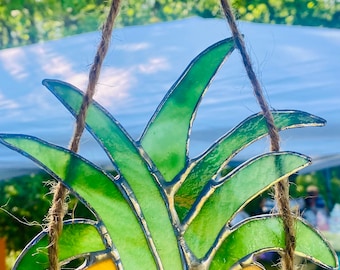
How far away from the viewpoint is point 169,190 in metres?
0.83

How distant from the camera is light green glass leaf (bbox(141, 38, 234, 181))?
0.84 metres

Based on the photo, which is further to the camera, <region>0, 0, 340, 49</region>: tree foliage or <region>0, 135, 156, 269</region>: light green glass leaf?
<region>0, 0, 340, 49</region>: tree foliage

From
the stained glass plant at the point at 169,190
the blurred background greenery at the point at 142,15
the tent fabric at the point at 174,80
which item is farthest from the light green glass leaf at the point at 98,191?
the blurred background greenery at the point at 142,15

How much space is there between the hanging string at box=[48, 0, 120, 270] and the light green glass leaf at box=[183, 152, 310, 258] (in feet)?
0.51

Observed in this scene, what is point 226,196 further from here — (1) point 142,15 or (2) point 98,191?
(1) point 142,15

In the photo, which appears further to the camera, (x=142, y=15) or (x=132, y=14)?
(x=142, y=15)

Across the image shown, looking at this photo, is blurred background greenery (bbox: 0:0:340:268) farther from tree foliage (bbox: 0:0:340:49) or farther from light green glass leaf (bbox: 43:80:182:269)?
light green glass leaf (bbox: 43:80:182:269)

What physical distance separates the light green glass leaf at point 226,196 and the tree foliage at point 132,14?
306 cm

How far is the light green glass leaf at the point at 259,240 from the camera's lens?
848mm

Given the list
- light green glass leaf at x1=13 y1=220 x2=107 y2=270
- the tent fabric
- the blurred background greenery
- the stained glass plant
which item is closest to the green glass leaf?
the stained glass plant

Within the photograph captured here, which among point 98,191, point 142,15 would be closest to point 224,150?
point 98,191

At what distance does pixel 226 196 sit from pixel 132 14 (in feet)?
11.4

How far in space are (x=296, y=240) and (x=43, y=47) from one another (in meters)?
1.16

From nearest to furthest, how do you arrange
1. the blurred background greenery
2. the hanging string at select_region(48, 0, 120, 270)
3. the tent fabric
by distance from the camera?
the hanging string at select_region(48, 0, 120, 270), the tent fabric, the blurred background greenery
